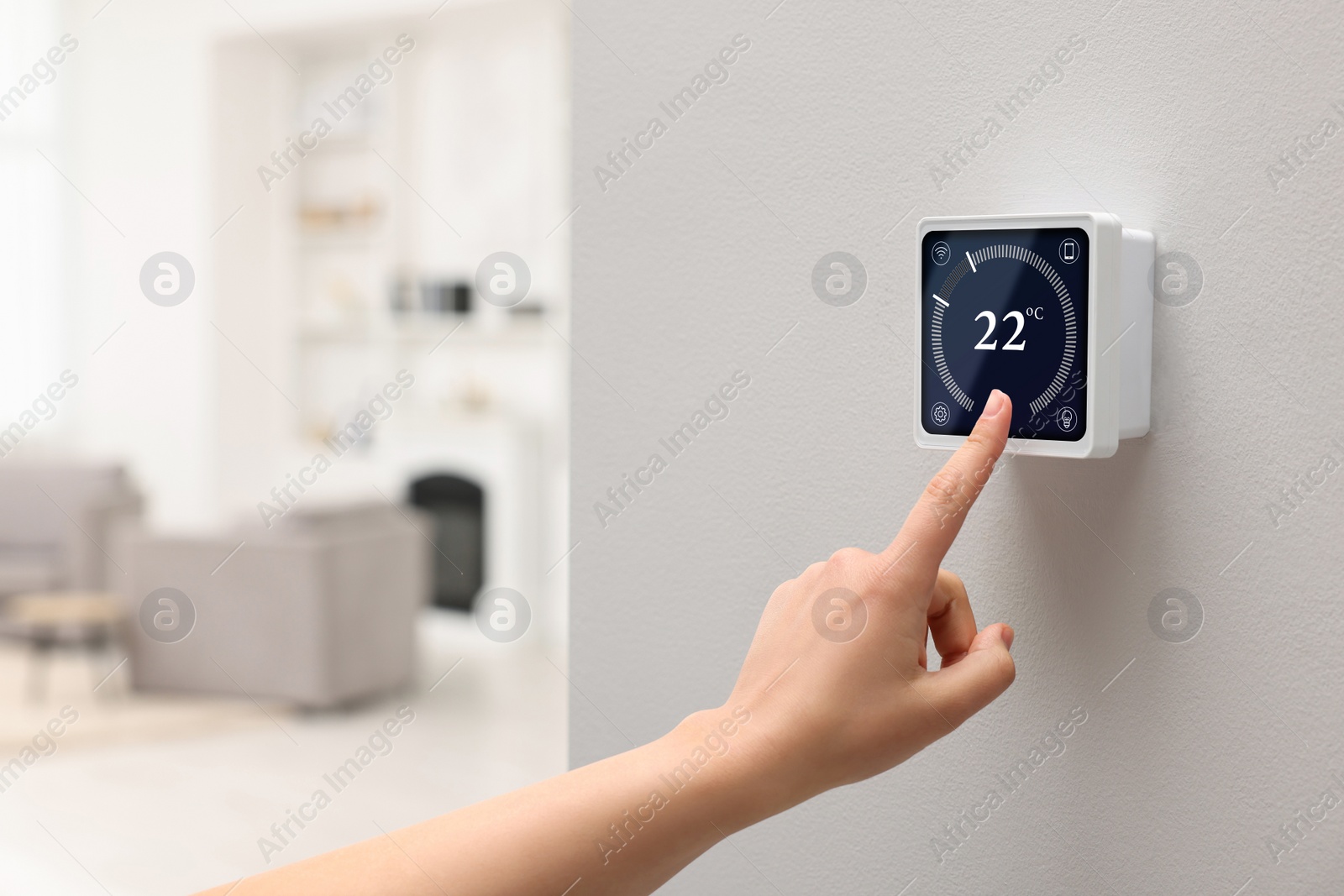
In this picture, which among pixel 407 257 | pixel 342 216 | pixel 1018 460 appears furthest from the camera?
pixel 342 216

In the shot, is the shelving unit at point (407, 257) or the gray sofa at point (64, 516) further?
the shelving unit at point (407, 257)

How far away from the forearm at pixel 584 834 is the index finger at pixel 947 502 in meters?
0.11

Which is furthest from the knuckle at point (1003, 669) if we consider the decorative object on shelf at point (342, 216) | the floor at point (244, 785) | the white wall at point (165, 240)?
the white wall at point (165, 240)

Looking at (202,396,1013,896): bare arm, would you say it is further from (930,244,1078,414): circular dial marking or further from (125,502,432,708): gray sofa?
(125,502,432,708): gray sofa

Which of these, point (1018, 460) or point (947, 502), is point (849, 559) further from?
point (1018, 460)

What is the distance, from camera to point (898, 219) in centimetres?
69

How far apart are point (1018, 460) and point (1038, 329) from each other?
100 millimetres

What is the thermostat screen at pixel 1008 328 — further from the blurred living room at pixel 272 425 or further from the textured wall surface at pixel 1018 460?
the blurred living room at pixel 272 425

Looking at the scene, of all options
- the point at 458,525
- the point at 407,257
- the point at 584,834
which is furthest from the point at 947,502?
the point at 407,257

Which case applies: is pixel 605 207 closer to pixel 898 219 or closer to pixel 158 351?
pixel 898 219

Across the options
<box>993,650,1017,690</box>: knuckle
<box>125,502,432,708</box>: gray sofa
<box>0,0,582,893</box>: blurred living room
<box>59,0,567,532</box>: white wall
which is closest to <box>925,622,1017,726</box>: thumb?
<box>993,650,1017,690</box>: knuckle

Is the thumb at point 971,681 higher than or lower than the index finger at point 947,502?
lower

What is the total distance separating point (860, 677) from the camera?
1.72 feet

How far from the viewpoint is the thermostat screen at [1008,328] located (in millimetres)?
571
